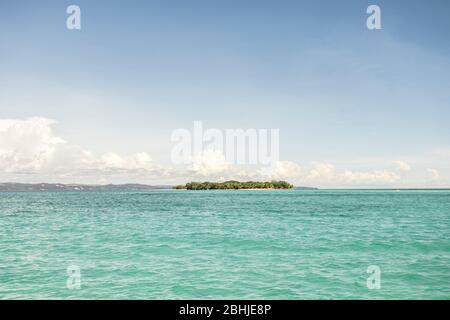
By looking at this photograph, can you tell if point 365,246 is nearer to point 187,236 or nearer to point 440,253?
point 440,253

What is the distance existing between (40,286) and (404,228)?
89.9ft

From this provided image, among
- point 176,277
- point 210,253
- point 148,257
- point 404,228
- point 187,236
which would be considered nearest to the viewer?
point 176,277

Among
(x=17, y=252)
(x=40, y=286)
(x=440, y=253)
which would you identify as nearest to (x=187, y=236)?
(x=17, y=252)

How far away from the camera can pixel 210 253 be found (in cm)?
1923

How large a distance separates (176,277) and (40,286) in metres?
4.69
